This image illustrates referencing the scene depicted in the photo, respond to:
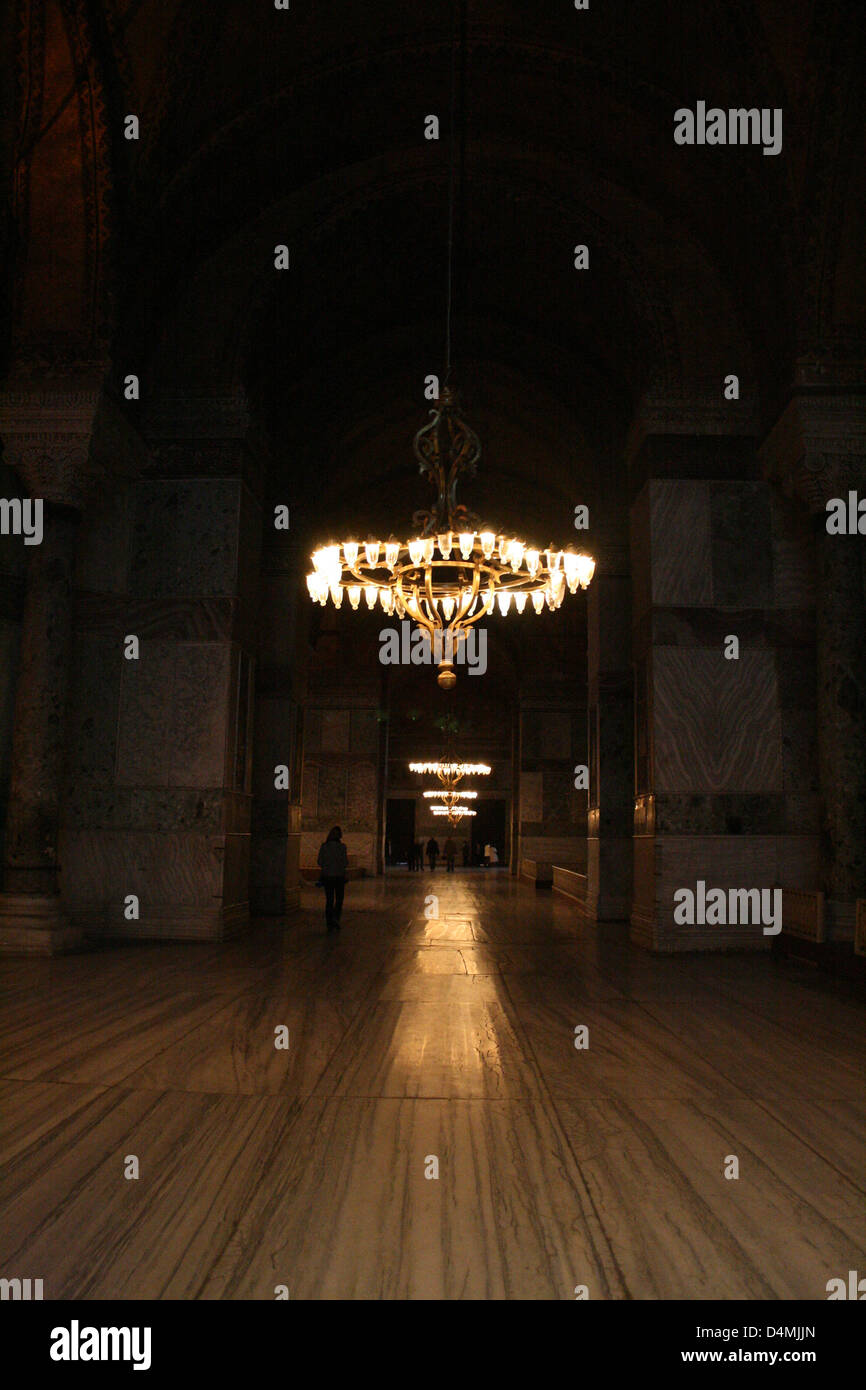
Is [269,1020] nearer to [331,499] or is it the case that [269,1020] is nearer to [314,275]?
[314,275]

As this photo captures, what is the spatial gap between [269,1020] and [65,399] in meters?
6.03

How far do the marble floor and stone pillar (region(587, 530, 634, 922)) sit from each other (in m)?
4.87

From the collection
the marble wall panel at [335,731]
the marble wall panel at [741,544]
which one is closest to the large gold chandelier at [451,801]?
the marble wall panel at [335,731]

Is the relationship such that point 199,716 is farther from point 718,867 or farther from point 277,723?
point 718,867

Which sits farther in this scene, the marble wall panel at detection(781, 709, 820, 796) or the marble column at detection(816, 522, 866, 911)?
the marble wall panel at detection(781, 709, 820, 796)

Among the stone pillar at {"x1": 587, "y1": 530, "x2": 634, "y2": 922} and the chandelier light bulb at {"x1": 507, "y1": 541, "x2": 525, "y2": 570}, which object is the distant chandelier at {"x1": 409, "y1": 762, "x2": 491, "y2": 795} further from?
the chandelier light bulb at {"x1": 507, "y1": 541, "x2": 525, "y2": 570}

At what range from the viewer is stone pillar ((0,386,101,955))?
802 centimetres

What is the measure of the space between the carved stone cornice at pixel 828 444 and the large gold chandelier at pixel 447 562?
6.98ft

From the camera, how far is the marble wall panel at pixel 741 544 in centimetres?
938

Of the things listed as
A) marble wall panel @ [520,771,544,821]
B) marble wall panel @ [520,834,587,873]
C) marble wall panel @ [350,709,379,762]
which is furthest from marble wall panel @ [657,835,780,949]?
marble wall panel @ [350,709,379,762]

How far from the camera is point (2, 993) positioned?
6.15 meters

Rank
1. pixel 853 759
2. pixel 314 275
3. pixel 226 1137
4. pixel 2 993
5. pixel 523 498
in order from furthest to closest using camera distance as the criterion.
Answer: pixel 523 498 → pixel 314 275 → pixel 853 759 → pixel 2 993 → pixel 226 1137
